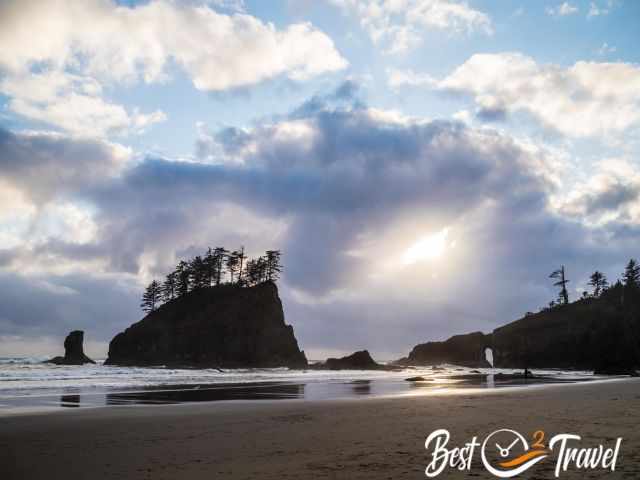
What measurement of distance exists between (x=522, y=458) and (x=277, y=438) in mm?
5427

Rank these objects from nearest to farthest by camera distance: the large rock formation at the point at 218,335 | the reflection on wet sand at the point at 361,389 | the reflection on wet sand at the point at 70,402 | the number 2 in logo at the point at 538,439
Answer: the number 2 in logo at the point at 538,439 < the reflection on wet sand at the point at 70,402 < the reflection on wet sand at the point at 361,389 < the large rock formation at the point at 218,335

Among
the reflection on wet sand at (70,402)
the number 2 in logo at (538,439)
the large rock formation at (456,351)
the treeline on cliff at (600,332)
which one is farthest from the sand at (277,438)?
the large rock formation at (456,351)

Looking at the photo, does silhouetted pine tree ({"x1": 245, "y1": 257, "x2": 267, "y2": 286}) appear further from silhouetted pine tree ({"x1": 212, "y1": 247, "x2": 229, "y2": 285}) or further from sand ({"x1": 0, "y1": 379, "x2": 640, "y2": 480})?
sand ({"x1": 0, "y1": 379, "x2": 640, "y2": 480})

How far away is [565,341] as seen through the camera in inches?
3103

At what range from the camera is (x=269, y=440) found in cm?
1055

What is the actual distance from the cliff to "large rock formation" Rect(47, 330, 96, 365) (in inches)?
2972

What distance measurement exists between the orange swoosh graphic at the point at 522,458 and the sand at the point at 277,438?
363mm

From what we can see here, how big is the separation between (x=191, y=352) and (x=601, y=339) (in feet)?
244

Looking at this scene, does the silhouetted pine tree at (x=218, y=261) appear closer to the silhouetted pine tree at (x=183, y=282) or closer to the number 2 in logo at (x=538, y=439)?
the silhouetted pine tree at (x=183, y=282)

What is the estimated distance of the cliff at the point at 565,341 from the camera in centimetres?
6365

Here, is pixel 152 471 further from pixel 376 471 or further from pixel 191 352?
pixel 191 352

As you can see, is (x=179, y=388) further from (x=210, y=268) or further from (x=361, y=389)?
(x=210, y=268)

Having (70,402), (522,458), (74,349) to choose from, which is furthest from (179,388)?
(74,349)

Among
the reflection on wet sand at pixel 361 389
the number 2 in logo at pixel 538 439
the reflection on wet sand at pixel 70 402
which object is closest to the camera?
the number 2 in logo at pixel 538 439
